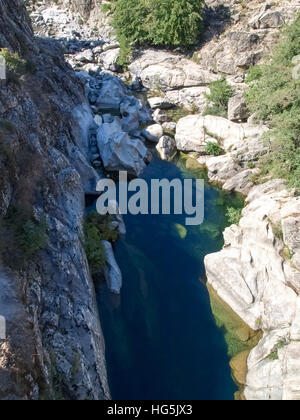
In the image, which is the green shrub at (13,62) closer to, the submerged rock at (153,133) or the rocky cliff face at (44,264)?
the rocky cliff face at (44,264)

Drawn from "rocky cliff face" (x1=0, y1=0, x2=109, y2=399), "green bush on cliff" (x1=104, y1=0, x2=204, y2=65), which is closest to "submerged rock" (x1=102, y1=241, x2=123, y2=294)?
"rocky cliff face" (x1=0, y1=0, x2=109, y2=399)

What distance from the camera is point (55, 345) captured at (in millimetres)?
10016

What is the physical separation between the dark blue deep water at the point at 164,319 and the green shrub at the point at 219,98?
430 inches

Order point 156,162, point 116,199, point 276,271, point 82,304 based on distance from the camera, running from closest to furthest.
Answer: point 82,304 → point 276,271 → point 116,199 → point 156,162

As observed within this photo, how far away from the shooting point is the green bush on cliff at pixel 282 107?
63.7ft

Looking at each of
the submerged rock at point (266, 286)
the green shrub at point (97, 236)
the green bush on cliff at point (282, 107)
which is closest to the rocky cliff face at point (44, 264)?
the green shrub at point (97, 236)

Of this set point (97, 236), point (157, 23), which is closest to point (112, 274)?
point (97, 236)

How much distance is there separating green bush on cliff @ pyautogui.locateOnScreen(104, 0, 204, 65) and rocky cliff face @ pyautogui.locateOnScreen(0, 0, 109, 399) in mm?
18424

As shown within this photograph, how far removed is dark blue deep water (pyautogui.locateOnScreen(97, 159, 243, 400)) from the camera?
12.8 meters

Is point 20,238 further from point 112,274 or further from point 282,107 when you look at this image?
point 282,107

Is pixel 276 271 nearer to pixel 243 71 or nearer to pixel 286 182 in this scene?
pixel 286 182

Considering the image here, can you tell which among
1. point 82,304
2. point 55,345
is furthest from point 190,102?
point 55,345

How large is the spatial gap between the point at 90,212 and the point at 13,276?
8.93m

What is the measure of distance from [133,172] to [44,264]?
41.0ft
